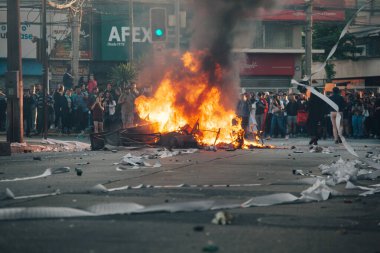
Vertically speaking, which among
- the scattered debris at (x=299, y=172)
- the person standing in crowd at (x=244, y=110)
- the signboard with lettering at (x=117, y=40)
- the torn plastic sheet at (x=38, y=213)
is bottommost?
the scattered debris at (x=299, y=172)

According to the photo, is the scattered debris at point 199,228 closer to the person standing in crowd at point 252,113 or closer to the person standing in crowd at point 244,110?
the person standing in crowd at point 252,113

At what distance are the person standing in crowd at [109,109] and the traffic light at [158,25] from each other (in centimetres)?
576

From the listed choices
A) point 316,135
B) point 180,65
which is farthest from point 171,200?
point 316,135

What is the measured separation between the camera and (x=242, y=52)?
21547 mm

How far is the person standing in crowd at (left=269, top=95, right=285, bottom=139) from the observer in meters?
29.4

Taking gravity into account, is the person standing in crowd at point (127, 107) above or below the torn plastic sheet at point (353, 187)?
above

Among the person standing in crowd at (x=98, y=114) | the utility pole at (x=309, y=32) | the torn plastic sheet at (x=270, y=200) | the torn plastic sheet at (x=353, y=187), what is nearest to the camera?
the torn plastic sheet at (x=270, y=200)

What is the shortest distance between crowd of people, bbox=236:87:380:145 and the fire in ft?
18.0

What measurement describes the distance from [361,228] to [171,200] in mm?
2374

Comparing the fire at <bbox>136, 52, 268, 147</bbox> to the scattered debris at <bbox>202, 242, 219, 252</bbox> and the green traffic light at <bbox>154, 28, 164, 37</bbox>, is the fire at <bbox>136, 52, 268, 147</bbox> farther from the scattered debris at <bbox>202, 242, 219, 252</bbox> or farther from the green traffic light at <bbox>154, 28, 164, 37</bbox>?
the scattered debris at <bbox>202, 242, 219, 252</bbox>

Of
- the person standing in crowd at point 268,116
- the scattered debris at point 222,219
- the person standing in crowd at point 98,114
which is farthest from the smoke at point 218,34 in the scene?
the scattered debris at point 222,219

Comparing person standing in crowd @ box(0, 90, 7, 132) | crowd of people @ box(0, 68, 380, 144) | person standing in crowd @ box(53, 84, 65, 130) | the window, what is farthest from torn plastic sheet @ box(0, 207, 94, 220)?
the window

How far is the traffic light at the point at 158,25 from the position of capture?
76.4 feet

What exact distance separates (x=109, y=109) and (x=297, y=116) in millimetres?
7193
